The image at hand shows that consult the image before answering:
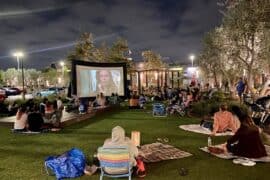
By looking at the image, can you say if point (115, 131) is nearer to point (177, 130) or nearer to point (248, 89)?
point (177, 130)

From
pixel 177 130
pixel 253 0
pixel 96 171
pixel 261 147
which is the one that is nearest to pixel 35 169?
pixel 96 171

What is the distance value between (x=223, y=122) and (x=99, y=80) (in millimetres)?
14725

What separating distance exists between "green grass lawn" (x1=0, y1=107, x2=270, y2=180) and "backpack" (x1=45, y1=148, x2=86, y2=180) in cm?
19

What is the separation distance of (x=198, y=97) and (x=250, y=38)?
435 centimetres

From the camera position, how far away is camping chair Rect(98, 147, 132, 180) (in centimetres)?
586

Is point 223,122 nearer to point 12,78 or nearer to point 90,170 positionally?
point 90,170

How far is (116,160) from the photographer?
5859 mm

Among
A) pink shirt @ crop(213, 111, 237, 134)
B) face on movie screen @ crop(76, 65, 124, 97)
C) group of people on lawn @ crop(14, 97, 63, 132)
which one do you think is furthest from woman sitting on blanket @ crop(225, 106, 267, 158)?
face on movie screen @ crop(76, 65, 124, 97)

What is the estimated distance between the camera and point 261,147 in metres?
7.77

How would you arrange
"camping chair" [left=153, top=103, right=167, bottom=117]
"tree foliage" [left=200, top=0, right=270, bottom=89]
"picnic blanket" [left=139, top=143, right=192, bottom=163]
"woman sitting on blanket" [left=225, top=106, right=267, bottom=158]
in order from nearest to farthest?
"woman sitting on blanket" [left=225, top=106, right=267, bottom=158] → "picnic blanket" [left=139, top=143, right=192, bottom=163] → "tree foliage" [left=200, top=0, right=270, bottom=89] → "camping chair" [left=153, top=103, right=167, bottom=117]

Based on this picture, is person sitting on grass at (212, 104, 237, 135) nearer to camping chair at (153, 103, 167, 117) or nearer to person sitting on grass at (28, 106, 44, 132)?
camping chair at (153, 103, 167, 117)

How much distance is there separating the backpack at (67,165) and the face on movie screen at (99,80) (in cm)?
1568

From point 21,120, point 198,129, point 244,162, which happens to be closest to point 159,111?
point 198,129

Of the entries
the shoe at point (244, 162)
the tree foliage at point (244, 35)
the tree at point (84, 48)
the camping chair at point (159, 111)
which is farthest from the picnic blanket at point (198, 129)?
the tree at point (84, 48)
